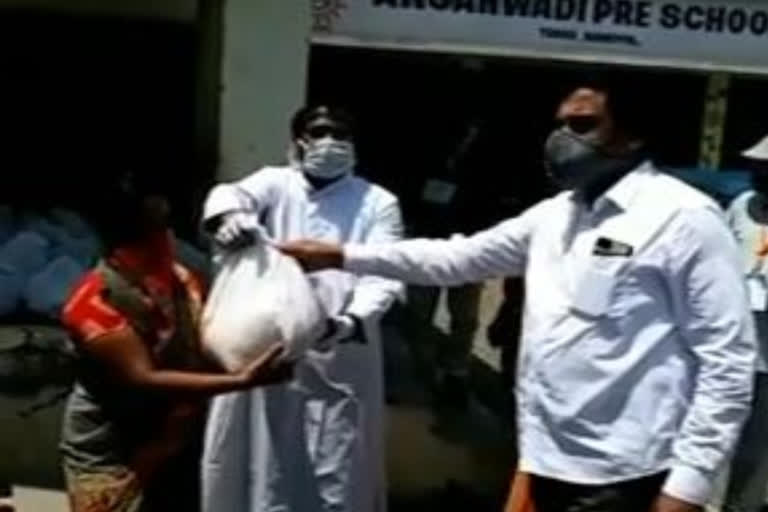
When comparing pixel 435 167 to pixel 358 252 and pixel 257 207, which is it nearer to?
pixel 257 207

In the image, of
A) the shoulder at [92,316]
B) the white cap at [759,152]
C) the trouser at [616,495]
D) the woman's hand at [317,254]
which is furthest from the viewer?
the white cap at [759,152]

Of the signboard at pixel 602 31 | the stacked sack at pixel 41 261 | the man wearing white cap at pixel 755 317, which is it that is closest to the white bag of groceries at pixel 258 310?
the man wearing white cap at pixel 755 317

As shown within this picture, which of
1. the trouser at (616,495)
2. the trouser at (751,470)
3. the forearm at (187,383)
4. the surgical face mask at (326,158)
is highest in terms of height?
the surgical face mask at (326,158)

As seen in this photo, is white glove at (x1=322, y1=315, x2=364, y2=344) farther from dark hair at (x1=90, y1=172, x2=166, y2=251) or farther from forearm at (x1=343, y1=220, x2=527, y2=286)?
dark hair at (x1=90, y1=172, x2=166, y2=251)

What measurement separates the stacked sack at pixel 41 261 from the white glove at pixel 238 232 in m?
2.55

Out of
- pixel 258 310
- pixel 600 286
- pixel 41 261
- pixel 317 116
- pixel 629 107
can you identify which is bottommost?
pixel 41 261

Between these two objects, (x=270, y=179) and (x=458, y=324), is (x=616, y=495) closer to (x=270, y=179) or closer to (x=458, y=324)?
(x=270, y=179)

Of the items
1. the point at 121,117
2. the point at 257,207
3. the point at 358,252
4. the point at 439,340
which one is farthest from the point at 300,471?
the point at 121,117

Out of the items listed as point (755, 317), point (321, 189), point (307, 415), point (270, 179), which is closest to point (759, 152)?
point (755, 317)

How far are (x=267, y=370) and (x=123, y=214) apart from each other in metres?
0.52

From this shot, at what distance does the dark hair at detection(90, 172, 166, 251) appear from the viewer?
4930 mm

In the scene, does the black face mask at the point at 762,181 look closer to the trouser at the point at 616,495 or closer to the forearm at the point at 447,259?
the forearm at the point at 447,259

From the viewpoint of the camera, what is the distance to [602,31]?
8.21 meters

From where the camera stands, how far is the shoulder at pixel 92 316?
4863 millimetres
